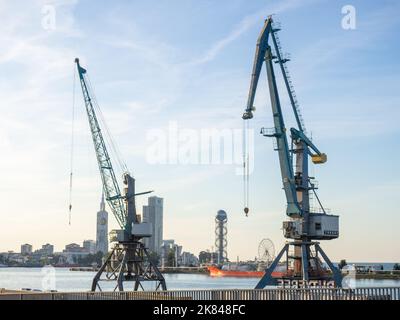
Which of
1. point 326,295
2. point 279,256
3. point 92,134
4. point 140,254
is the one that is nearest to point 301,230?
point 279,256

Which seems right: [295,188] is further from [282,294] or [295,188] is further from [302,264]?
[282,294]

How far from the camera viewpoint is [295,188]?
8700 centimetres

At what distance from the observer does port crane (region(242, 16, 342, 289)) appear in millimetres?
85938

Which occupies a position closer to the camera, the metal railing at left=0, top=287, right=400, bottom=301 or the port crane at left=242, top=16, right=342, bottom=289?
the metal railing at left=0, top=287, right=400, bottom=301

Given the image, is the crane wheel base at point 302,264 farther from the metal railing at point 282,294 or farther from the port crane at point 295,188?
the metal railing at point 282,294

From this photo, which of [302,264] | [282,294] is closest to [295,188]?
[302,264]

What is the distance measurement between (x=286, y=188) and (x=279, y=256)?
31.3 feet

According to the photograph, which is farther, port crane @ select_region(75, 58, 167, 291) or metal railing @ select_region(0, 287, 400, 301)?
port crane @ select_region(75, 58, 167, 291)

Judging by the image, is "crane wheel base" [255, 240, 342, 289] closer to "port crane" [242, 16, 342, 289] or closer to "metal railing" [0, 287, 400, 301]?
"port crane" [242, 16, 342, 289]

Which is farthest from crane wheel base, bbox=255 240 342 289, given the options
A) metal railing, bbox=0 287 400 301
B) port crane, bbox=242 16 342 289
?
metal railing, bbox=0 287 400 301

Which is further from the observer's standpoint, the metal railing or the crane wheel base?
the crane wheel base

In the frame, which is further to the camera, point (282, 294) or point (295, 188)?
point (295, 188)

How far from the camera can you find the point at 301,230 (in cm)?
8519
